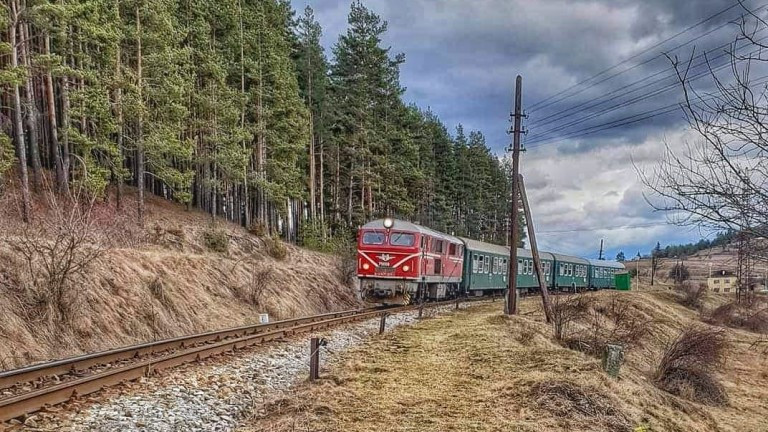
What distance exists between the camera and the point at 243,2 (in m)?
30.8

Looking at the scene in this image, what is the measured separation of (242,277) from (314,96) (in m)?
22.1

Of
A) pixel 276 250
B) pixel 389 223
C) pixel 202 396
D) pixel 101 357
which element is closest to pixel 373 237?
pixel 389 223

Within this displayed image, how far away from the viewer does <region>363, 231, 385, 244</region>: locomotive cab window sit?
20.4 m

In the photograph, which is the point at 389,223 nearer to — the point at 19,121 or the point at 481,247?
the point at 481,247

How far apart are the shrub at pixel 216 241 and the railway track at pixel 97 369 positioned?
946 centimetres

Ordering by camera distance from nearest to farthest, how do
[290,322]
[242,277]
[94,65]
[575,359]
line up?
[575,359], [290,322], [242,277], [94,65]

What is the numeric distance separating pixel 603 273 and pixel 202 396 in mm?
47484

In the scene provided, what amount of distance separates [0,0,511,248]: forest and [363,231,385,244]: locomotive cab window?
8.15 m

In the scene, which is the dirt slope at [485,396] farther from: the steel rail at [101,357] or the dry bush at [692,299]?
the dry bush at [692,299]

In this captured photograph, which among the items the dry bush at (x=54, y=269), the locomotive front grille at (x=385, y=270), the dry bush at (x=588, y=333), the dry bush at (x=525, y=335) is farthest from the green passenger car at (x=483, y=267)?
the dry bush at (x=54, y=269)

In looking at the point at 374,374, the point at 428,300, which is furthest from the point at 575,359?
the point at 428,300

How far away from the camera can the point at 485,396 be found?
7438mm

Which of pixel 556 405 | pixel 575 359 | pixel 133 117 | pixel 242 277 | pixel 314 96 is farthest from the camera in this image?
pixel 314 96

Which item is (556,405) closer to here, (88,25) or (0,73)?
(0,73)
